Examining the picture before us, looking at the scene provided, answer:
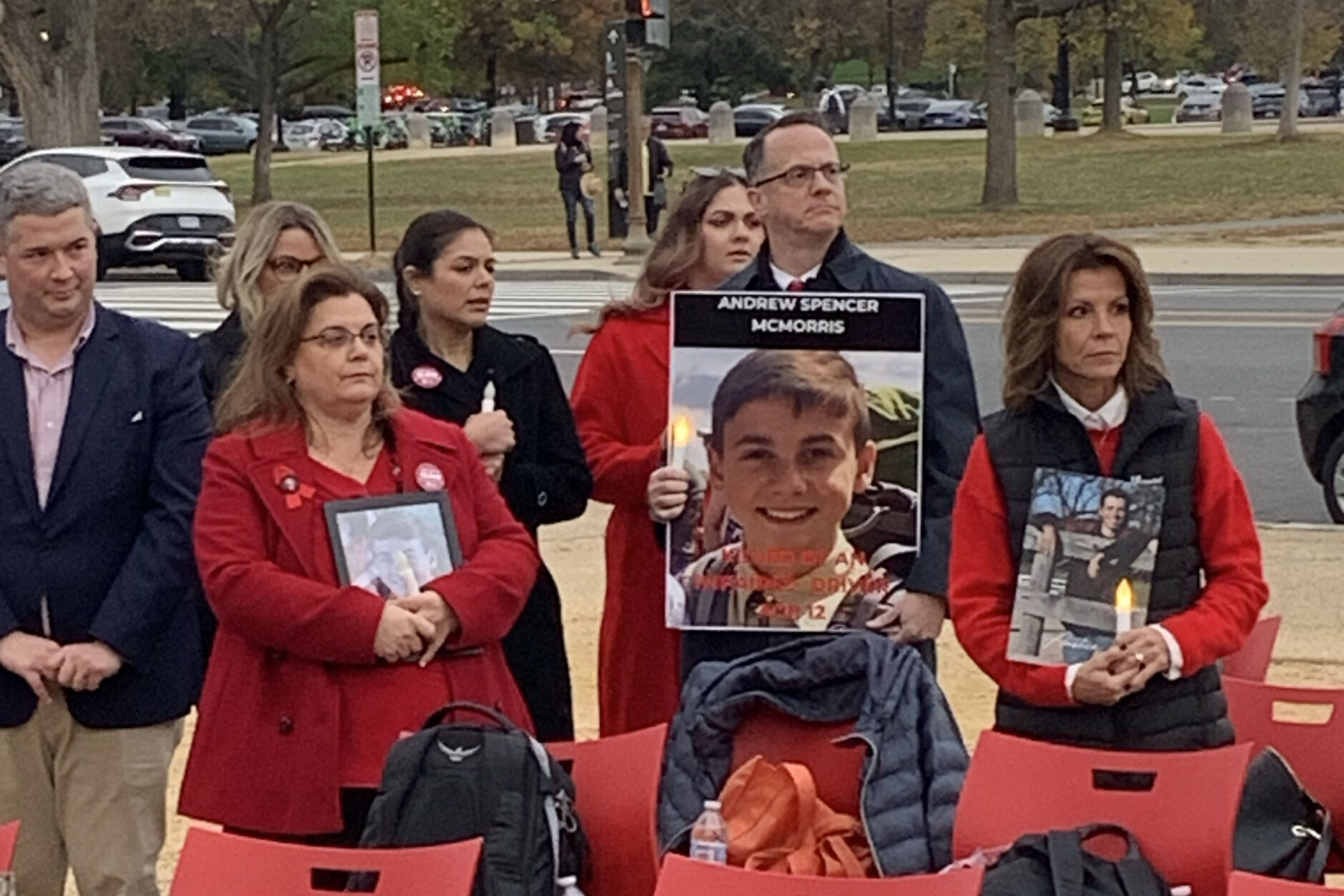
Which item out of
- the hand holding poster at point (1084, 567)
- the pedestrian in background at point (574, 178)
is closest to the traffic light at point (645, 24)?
the pedestrian in background at point (574, 178)

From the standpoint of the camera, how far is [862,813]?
4.55m

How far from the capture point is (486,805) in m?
4.46

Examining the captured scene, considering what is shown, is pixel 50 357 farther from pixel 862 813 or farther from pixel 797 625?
pixel 862 813

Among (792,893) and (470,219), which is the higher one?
(470,219)

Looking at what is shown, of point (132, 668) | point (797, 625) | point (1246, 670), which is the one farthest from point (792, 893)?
point (1246, 670)

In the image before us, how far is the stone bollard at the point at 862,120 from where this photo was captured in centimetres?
6612

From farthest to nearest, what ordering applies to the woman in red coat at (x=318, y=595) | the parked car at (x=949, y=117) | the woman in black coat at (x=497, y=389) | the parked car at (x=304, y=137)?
the parked car at (x=949, y=117) < the parked car at (x=304, y=137) < the woman in black coat at (x=497, y=389) < the woman in red coat at (x=318, y=595)

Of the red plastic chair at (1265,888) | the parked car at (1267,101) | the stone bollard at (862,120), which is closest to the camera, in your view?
the red plastic chair at (1265,888)

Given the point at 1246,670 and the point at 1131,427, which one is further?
the point at 1246,670

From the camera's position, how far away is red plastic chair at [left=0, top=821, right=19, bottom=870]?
13.9 feet

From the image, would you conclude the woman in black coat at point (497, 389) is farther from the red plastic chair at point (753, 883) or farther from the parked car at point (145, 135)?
the parked car at point (145, 135)

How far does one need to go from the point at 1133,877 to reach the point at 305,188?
45427 millimetres

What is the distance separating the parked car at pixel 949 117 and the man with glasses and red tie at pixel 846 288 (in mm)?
71697

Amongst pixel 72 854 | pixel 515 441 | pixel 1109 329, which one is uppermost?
pixel 1109 329
